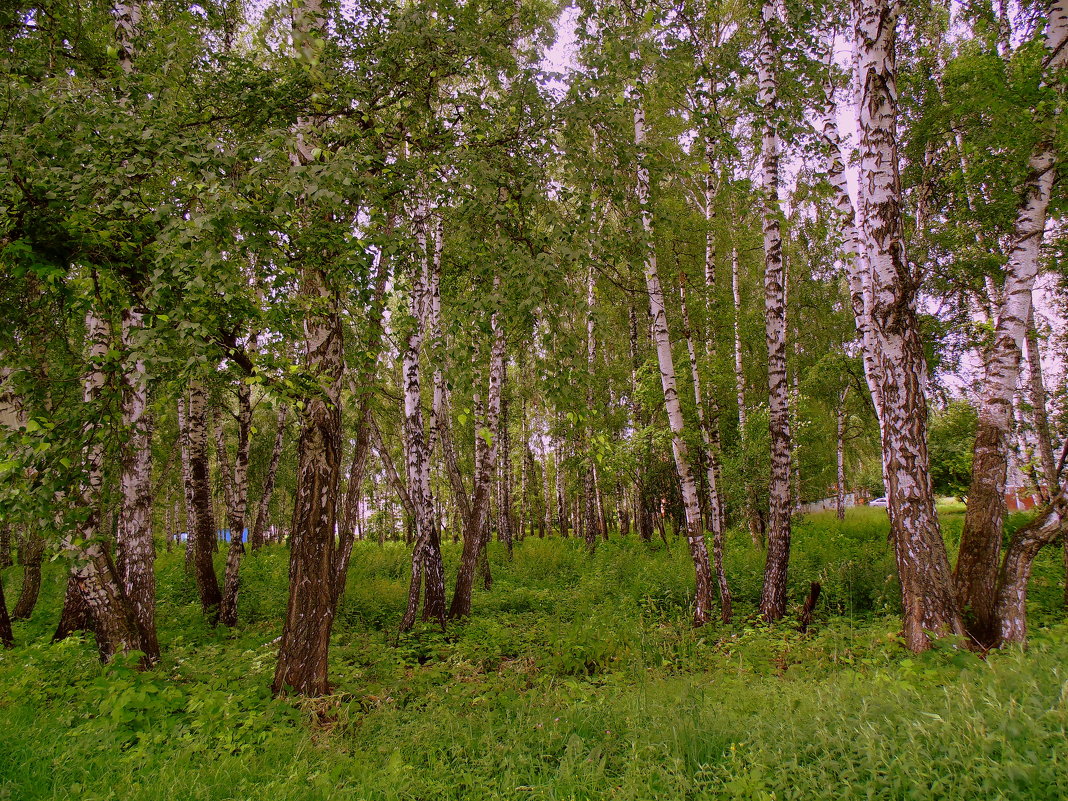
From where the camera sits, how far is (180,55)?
5840 millimetres

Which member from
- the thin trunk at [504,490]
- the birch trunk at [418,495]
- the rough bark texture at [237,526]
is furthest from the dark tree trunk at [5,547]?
the birch trunk at [418,495]

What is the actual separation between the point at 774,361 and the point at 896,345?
9.90 feet

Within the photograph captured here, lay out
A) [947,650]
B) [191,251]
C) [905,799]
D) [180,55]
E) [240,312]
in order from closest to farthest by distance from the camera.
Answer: [905,799], [191,251], [240,312], [947,650], [180,55]

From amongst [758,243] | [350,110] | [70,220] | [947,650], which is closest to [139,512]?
[70,220]

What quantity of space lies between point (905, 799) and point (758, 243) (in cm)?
1392

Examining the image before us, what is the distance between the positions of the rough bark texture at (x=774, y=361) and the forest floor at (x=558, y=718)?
2.09 feet

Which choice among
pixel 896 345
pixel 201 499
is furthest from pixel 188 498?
pixel 896 345

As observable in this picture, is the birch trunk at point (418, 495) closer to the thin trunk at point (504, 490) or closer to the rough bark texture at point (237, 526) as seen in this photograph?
the rough bark texture at point (237, 526)

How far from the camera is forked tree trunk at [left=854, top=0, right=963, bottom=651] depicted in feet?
16.6

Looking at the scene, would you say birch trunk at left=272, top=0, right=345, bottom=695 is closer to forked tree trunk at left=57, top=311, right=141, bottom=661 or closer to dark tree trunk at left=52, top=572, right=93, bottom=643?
forked tree trunk at left=57, top=311, right=141, bottom=661

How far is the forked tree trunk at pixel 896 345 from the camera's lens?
5066mm

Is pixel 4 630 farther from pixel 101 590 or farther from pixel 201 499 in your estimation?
pixel 101 590

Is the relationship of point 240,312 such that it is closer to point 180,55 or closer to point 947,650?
point 180,55

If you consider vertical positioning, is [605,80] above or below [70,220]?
above
